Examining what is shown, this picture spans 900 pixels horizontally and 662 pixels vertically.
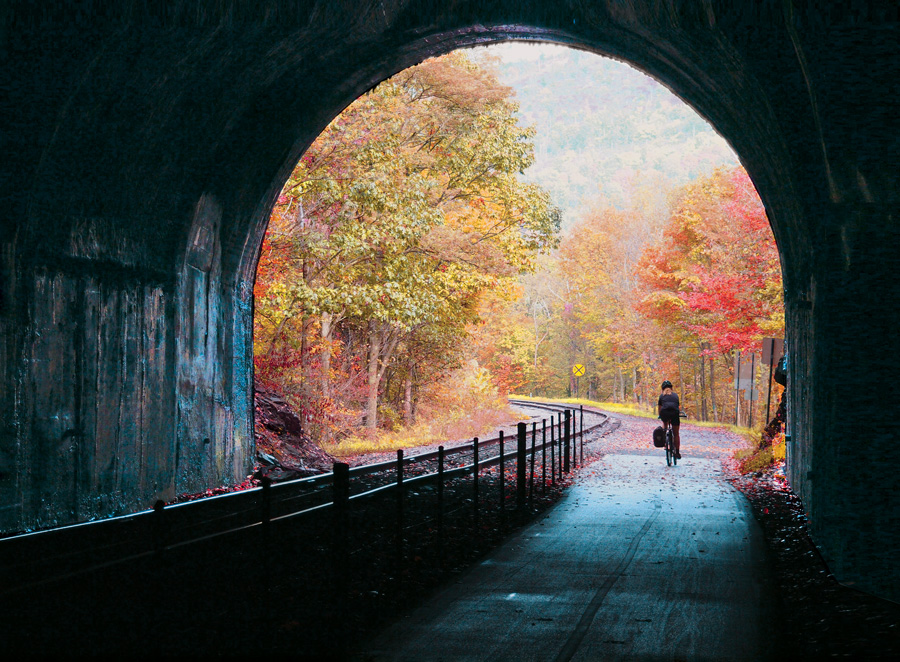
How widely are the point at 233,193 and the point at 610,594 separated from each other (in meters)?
7.76

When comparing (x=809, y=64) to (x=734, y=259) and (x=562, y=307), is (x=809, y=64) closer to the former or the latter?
(x=734, y=259)

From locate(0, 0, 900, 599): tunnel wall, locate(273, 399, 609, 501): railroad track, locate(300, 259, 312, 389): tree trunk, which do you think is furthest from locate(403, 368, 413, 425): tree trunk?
locate(0, 0, 900, 599): tunnel wall

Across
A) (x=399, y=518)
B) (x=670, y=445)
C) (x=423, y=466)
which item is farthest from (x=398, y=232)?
(x=399, y=518)

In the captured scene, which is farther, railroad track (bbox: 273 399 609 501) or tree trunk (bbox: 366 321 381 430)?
tree trunk (bbox: 366 321 381 430)

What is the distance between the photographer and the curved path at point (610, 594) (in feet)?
18.6

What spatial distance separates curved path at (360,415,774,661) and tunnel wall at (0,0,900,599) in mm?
1148

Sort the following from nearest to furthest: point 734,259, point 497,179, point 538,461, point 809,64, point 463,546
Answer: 1. point 809,64
2. point 463,546
3. point 538,461
4. point 497,179
5. point 734,259

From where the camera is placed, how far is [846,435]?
25.4ft

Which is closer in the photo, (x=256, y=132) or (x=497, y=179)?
(x=256, y=132)

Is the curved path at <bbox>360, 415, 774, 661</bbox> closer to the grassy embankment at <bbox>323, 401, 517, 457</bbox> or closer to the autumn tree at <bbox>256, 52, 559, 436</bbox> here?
the autumn tree at <bbox>256, 52, 559, 436</bbox>

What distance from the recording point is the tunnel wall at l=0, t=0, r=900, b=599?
24.7ft

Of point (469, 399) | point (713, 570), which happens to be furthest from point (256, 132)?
point (469, 399)

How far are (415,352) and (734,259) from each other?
12137mm

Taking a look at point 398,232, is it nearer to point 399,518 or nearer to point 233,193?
point 233,193
